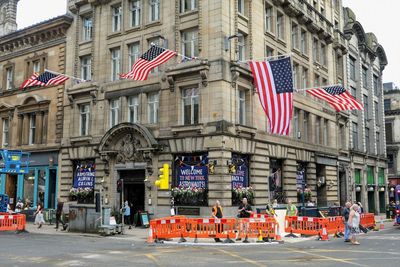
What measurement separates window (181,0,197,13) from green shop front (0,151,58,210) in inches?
585

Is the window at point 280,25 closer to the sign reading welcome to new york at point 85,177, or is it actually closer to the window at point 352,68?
the sign reading welcome to new york at point 85,177

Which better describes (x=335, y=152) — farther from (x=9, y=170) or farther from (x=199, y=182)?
(x=9, y=170)

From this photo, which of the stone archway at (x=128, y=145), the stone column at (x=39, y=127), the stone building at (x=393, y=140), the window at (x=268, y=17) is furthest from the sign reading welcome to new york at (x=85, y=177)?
the stone building at (x=393, y=140)

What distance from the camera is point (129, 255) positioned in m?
15.9

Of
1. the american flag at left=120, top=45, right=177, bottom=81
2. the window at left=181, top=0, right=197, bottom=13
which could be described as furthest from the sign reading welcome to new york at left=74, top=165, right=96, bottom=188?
the window at left=181, top=0, right=197, bottom=13

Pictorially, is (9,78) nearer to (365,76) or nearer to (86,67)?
(86,67)

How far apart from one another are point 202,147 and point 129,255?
40.0ft

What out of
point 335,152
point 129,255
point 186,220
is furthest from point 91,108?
point 335,152

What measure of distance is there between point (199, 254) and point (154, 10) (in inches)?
784

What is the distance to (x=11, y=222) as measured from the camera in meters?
26.5

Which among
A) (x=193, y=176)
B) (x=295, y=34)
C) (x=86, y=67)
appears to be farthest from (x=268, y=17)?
(x=86, y=67)

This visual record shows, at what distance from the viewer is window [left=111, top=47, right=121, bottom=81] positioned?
32891 millimetres

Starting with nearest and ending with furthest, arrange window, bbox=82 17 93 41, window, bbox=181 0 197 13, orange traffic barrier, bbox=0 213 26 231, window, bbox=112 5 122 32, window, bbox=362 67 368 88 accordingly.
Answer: orange traffic barrier, bbox=0 213 26 231 → window, bbox=181 0 197 13 → window, bbox=112 5 122 32 → window, bbox=82 17 93 41 → window, bbox=362 67 368 88

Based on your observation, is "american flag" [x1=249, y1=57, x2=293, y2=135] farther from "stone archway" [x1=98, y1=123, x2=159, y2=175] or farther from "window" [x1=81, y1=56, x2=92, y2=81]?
"window" [x1=81, y1=56, x2=92, y2=81]
